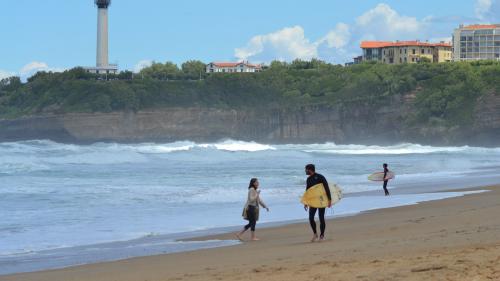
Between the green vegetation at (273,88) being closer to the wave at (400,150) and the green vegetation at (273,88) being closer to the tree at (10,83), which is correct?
the tree at (10,83)

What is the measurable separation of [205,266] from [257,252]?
1.56 metres

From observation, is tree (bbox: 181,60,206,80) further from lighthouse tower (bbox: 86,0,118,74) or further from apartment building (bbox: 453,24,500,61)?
apartment building (bbox: 453,24,500,61)

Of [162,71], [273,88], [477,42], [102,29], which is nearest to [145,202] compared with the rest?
[273,88]

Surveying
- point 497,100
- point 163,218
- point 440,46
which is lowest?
point 163,218

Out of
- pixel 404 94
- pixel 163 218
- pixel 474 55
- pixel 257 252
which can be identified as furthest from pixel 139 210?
pixel 474 55

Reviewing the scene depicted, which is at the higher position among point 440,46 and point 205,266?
point 440,46

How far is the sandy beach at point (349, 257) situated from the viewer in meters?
8.76

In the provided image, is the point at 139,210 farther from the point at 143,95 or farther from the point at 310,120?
the point at 143,95

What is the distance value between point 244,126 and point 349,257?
89815 mm

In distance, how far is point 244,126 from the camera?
100 metres

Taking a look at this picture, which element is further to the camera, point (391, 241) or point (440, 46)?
point (440, 46)

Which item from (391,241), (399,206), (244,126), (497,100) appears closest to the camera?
(391,241)

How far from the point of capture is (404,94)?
307 feet

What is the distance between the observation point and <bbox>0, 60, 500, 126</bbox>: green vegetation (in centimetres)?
9012
